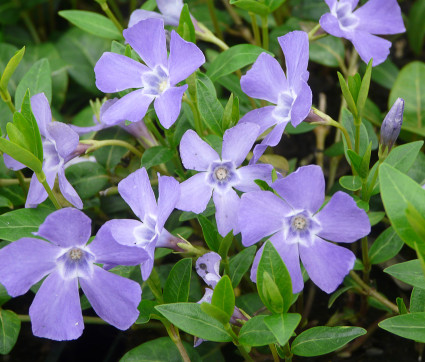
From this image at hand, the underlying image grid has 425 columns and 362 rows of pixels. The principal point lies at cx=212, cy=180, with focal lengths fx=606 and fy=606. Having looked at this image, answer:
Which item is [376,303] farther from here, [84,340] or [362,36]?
[84,340]

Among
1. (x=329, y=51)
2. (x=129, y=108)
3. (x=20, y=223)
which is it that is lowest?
(x=329, y=51)

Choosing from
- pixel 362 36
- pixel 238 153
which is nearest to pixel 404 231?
pixel 238 153

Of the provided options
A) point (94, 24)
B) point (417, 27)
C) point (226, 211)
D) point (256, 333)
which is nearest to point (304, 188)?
point (226, 211)

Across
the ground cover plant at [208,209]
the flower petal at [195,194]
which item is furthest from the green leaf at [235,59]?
the flower petal at [195,194]

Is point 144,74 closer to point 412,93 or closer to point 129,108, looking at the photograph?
A: point 129,108

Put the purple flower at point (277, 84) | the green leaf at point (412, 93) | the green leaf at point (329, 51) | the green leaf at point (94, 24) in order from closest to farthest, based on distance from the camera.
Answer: the purple flower at point (277, 84)
the green leaf at point (94, 24)
the green leaf at point (412, 93)
the green leaf at point (329, 51)

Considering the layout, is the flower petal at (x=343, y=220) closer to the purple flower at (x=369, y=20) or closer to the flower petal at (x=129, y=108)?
the flower petal at (x=129, y=108)
